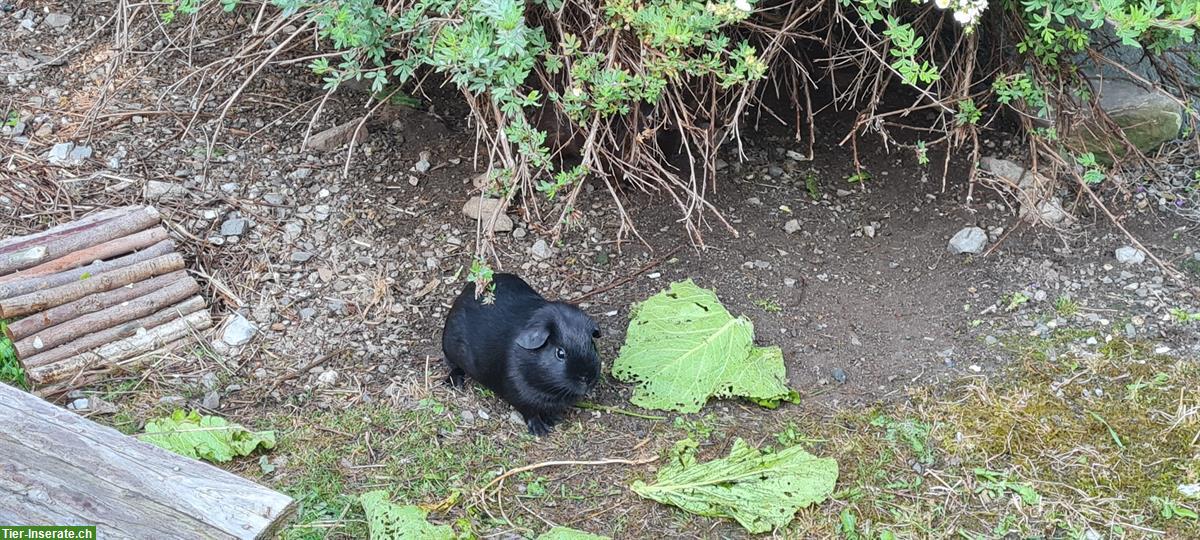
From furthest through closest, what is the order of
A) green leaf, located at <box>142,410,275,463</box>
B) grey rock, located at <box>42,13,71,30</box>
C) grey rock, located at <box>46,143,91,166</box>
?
grey rock, located at <box>42,13,71,30</box>
grey rock, located at <box>46,143,91,166</box>
green leaf, located at <box>142,410,275,463</box>

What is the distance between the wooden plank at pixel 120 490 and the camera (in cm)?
277

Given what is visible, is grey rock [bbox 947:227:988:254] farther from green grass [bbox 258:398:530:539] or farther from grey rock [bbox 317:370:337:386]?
grey rock [bbox 317:370:337:386]

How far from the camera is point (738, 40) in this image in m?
4.67

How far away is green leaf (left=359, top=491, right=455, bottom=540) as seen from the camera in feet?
11.1

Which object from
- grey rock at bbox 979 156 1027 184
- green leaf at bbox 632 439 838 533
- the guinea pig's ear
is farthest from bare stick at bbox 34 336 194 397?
grey rock at bbox 979 156 1027 184

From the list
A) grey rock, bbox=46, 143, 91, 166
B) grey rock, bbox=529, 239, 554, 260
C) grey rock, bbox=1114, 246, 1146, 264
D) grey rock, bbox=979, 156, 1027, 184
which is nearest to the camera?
grey rock, bbox=1114, 246, 1146, 264

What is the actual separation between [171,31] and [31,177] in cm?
125

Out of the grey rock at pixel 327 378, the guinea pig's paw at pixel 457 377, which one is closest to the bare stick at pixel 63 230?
the grey rock at pixel 327 378

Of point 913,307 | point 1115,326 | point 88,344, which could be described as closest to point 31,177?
point 88,344

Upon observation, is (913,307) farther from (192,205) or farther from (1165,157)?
(192,205)

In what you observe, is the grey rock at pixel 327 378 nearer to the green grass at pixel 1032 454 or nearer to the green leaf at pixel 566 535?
the green leaf at pixel 566 535

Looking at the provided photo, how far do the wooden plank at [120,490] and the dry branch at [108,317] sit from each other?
116 centimetres

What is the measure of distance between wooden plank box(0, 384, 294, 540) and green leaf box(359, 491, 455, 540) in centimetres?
60

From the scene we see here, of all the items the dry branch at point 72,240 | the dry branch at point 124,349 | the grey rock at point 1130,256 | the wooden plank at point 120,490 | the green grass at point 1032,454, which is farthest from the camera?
the grey rock at point 1130,256
